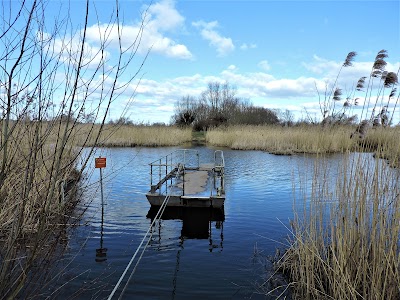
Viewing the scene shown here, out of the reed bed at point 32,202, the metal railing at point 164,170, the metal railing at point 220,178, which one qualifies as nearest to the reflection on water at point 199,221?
the metal railing at point 220,178

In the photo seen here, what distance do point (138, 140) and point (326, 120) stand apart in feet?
72.2

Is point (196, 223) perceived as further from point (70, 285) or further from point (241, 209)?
Answer: point (70, 285)

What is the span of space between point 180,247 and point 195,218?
173 cm

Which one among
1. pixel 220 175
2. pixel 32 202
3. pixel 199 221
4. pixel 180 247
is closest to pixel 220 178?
pixel 220 175

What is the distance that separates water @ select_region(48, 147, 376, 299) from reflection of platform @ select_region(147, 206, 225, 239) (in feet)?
0.06

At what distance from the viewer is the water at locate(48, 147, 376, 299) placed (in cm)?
425

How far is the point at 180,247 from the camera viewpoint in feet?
18.7

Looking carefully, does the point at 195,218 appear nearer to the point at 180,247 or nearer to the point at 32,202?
the point at 180,247

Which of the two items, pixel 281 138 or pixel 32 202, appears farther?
pixel 281 138

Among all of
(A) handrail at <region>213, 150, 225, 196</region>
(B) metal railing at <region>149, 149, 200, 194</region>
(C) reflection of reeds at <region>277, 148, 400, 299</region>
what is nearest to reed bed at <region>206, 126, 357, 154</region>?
(B) metal railing at <region>149, 149, 200, 194</region>

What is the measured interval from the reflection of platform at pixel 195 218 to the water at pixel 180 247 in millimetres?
19

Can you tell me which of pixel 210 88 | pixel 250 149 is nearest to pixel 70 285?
pixel 250 149

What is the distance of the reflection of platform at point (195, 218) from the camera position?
→ 254 inches

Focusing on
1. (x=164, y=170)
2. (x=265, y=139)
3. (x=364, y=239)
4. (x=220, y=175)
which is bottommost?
(x=164, y=170)
